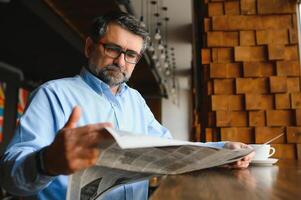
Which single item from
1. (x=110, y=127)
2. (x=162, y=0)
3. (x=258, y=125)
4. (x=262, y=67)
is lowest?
(x=258, y=125)

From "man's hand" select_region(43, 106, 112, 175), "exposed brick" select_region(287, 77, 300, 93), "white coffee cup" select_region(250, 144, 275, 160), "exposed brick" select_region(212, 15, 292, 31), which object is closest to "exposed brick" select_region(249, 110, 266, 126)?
"exposed brick" select_region(287, 77, 300, 93)

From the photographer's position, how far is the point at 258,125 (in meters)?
2.29

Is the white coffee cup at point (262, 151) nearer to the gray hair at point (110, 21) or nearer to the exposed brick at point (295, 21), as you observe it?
the gray hair at point (110, 21)

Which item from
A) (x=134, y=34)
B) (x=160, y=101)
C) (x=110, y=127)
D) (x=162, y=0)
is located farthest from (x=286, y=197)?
(x=160, y=101)

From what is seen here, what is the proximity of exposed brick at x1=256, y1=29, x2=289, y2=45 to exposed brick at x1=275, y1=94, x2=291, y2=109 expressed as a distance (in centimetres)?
38

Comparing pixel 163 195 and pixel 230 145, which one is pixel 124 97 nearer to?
pixel 230 145

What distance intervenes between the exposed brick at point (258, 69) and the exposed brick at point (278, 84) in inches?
1.8

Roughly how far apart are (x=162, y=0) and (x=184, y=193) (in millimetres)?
5175

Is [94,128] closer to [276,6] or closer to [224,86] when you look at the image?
[224,86]

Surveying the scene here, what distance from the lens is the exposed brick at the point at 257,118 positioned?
7.53 feet

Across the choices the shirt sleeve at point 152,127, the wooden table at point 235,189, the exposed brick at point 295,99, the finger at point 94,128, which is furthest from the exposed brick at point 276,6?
the finger at point 94,128

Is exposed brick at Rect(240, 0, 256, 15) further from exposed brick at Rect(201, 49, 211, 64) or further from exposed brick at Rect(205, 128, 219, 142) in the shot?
exposed brick at Rect(205, 128, 219, 142)

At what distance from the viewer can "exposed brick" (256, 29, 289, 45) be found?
234cm

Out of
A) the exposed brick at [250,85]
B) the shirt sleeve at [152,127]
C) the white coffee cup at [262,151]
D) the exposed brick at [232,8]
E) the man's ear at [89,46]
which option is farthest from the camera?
the exposed brick at [232,8]
